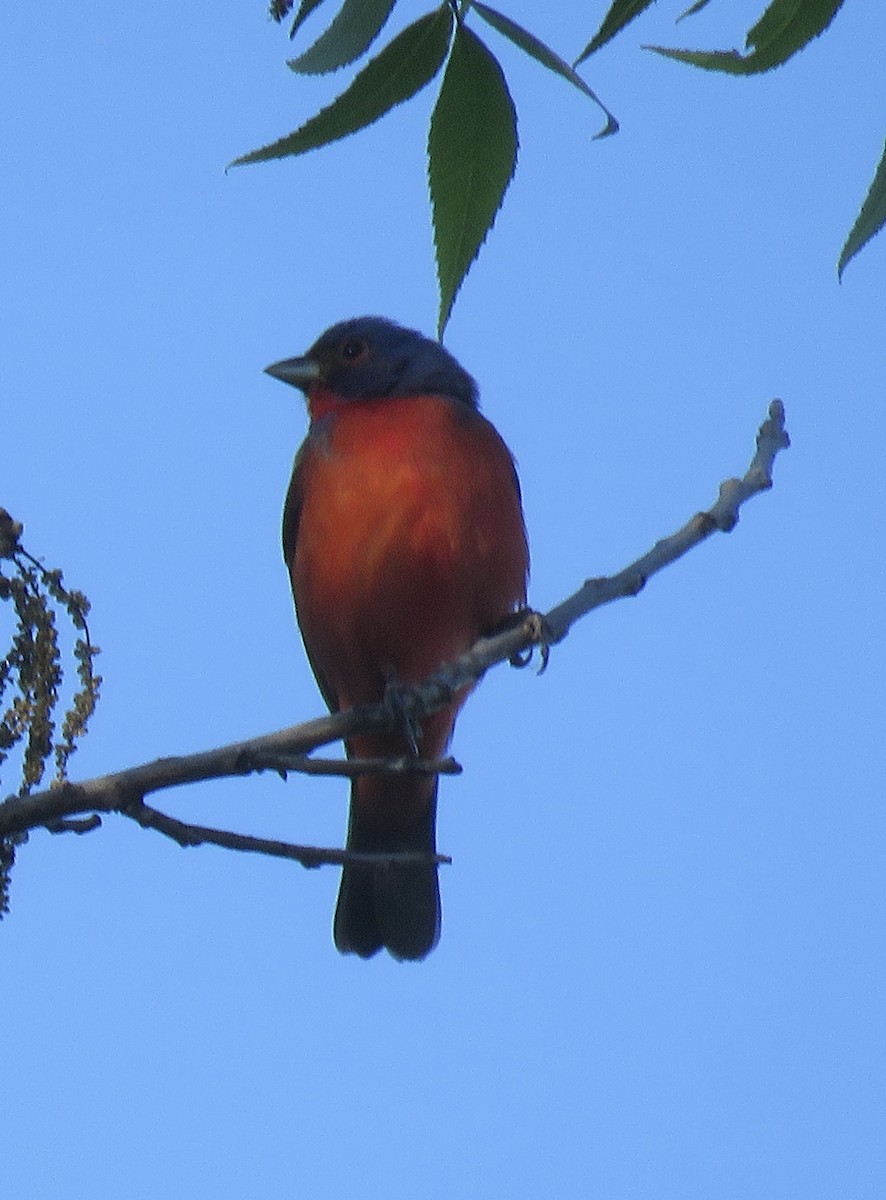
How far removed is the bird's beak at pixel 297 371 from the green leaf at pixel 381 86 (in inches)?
193

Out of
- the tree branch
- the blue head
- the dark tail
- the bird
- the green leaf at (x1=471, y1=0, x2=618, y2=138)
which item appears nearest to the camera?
the green leaf at (x1=471, y1=0, x2=618, y2=138)

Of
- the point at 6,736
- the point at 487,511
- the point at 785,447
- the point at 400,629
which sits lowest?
the point at 6,736

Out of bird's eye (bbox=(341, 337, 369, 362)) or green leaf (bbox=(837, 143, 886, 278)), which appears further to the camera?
bird's eye (bbox=(341, 337, 369, 362))

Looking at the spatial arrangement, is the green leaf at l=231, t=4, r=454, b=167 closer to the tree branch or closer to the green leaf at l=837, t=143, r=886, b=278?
the green leaf at l=837, t=143, r=886, b=278

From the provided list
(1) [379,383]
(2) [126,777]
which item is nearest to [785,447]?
(2) [126,777]

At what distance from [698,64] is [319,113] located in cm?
56

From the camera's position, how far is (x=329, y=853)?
9.30 feet

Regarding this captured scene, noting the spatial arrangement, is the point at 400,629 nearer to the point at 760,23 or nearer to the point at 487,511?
the point at 487,511

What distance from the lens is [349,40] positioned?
223 centimetres

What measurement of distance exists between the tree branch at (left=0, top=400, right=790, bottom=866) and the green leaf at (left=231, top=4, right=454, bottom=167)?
988 millimetres

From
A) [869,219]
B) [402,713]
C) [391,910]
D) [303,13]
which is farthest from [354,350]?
[869,219]

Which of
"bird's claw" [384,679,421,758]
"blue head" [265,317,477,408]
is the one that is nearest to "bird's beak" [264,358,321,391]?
"blue head" [265,317,477,408]

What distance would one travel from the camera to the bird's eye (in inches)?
286

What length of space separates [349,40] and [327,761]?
1.21m
